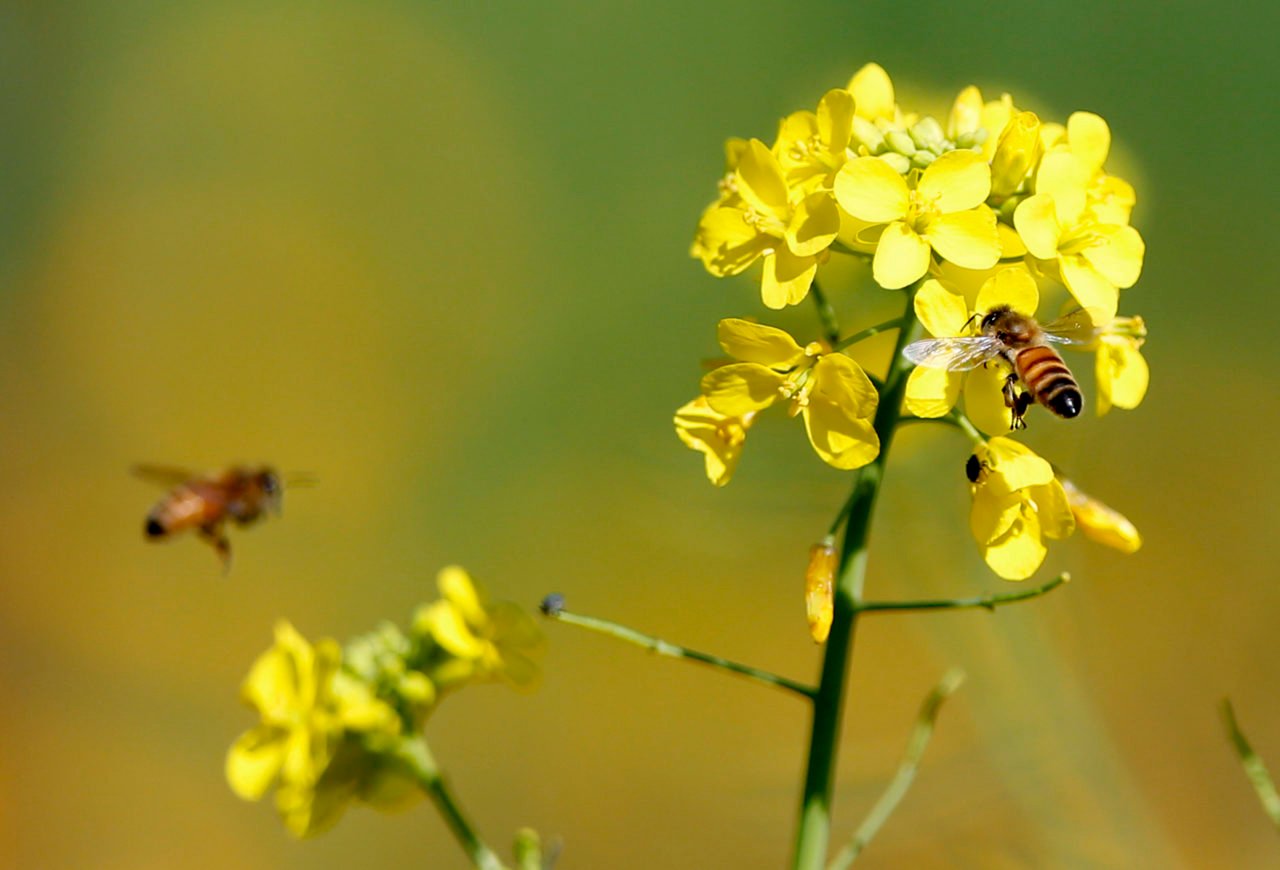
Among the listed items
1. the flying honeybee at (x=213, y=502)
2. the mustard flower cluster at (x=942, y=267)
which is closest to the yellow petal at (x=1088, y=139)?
the mustard flower cluster at (x=942, y=267)

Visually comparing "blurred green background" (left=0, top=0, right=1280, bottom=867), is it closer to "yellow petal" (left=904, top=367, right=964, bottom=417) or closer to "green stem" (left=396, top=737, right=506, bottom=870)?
"green stem" (left=396, top=737, right=506, bottom=870)

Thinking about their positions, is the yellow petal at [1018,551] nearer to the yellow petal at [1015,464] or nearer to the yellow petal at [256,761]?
the yellow petal at [1015,464]

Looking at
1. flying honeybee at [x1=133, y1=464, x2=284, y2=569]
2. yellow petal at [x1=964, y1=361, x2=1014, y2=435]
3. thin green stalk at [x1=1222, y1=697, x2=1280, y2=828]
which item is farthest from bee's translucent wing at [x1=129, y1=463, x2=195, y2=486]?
thin green stalk at [x1=1222, y1=697, x2=1280, y2=828]

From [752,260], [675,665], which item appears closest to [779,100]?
[675,665]

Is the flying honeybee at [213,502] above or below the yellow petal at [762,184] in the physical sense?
below

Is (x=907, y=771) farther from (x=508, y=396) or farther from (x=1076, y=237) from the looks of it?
(x=508, y=396)
